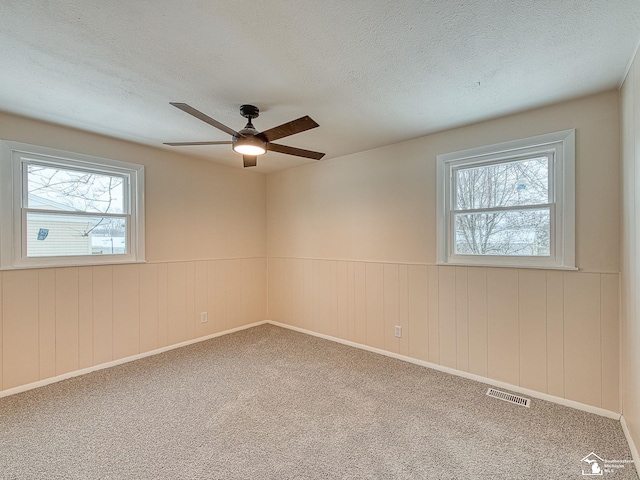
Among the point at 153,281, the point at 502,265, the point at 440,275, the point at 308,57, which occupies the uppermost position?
the point at 308,57

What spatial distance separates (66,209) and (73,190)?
0.68 feet

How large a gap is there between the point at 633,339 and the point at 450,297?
4.33ft

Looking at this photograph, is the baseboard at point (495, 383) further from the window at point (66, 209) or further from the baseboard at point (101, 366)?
the window at point (66, 209)

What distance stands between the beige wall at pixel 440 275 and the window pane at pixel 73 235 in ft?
6.93

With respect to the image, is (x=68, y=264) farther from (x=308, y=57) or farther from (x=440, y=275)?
(x=440, y=275)

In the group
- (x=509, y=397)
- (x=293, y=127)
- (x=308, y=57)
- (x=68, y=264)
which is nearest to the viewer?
(x=308, y=57)

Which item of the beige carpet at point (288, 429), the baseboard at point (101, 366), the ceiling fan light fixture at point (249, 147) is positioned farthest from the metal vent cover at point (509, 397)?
the baseboard at point (101, 366)

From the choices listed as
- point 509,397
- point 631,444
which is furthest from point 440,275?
point 631,444

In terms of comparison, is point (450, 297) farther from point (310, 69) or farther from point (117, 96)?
point (117, 96)

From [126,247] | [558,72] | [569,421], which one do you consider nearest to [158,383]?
[126,247]

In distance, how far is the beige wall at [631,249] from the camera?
5.94 ft

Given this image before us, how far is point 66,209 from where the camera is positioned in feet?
9.86

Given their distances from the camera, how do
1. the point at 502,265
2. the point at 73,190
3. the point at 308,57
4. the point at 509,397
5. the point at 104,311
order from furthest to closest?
the point at 104,311, the point at 73,190, the point at 502,265, the point at 509,397, the point at 308,57

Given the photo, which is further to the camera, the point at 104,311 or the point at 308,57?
the point at 104,311
